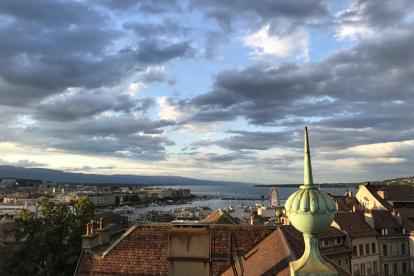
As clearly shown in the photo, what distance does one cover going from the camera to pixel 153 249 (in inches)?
861

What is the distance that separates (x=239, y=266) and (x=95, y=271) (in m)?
6.68

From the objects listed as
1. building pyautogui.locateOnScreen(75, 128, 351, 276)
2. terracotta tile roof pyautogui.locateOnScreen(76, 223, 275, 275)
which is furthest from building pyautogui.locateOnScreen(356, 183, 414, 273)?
building pyautogui.locateOnScreen(75, 128, 351, 276)

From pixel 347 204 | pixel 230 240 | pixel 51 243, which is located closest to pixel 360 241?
pixel 347 204

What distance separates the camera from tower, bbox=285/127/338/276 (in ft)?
33.9

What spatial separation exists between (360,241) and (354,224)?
2765 mm

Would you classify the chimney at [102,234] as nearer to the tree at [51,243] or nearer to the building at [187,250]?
the building at [187,250]

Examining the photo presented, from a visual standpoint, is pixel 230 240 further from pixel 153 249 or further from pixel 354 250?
pixel 354 250

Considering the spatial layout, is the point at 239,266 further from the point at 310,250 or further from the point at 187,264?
the point at 310,250

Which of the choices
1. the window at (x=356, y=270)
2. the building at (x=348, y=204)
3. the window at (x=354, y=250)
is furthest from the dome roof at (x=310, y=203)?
the building at (x=348, y=204)

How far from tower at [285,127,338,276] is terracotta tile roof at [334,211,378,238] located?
58930 millimetres

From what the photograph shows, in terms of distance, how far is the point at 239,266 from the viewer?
64.6 feet

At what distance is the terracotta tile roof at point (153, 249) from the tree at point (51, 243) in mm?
17584

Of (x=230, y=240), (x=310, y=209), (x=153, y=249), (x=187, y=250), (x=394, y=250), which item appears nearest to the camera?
(x=310, y=209)

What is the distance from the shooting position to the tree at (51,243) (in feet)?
130
